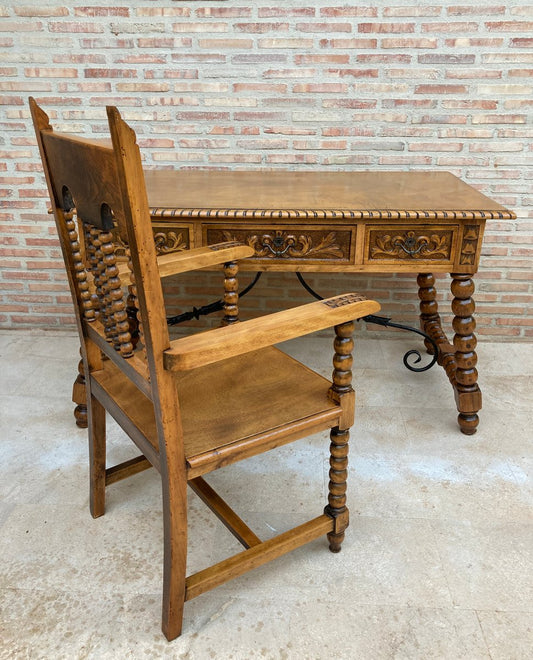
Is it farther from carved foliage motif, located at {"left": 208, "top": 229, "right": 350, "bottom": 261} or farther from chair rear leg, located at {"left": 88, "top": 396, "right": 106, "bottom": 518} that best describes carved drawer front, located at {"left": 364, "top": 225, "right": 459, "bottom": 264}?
chair rear leg, located at {"left": 88, "top": 396, "right": 106, "bottom": 518}

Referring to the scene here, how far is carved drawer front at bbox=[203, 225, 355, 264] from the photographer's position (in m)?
1.96

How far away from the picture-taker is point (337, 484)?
1.54 m

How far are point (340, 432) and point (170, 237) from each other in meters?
0.93

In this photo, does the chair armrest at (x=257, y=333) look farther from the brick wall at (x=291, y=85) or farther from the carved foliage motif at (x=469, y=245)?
the brick wall at (x=291, y=85)

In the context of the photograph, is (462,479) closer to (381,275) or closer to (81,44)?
(381,275)

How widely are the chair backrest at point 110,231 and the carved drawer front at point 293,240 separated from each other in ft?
2.08

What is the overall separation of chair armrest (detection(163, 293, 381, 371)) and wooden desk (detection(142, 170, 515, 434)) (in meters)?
0.62

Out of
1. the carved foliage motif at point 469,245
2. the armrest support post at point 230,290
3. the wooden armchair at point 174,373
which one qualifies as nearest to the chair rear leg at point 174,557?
the wooden armchair at point 174,373

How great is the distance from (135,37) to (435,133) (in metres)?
1.38

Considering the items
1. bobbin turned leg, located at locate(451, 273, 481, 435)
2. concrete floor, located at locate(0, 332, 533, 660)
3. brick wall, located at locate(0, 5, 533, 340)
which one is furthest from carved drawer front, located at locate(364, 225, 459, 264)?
brick wall, located at locate(0, 5, 533, 340)

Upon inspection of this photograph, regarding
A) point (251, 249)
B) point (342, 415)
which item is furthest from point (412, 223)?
point (342, 415)

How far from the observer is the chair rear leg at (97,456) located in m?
1.68

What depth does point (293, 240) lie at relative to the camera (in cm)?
197

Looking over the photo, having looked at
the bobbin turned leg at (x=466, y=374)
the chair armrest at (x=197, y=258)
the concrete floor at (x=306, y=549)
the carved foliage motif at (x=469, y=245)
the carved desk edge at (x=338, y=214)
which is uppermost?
the carved desk edge at (x=338, y=214)
